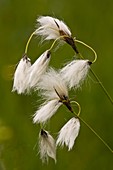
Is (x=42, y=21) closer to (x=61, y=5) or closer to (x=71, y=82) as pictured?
(x=71, y=82)

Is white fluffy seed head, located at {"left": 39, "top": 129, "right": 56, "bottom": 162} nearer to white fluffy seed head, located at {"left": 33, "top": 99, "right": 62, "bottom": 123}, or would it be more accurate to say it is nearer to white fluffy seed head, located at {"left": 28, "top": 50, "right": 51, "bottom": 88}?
white fluffy seed head, located at {"left": 33, "top": 99, "right": 62, "bottom": 123}

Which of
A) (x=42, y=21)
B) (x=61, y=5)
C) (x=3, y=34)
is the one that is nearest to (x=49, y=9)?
(x=61, y=5)

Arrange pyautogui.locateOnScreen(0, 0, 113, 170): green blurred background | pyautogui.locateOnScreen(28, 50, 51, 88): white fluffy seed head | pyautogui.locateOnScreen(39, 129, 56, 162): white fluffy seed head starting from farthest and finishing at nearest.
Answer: pyautogui.locateOnScreen(0, 0, 113, 170): green blurred background < pyautogui.locateOnScreen(39, 129, 56, 162): white fluffy seed head < pyautogui.locateOnScreen(28, 50, 51, 88): white fluffy seed head

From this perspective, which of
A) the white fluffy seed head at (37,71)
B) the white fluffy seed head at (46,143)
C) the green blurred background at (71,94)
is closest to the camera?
the white fluffy seed head at (37,71)

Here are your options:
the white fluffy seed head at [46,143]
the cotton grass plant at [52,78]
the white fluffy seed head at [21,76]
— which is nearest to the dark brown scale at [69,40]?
the cotton grass plant at [52,78]

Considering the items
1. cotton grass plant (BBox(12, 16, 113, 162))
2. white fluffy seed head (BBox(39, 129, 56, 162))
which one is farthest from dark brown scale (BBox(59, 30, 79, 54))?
white fluffy seed head (BBox(39, 129, 56, 162))

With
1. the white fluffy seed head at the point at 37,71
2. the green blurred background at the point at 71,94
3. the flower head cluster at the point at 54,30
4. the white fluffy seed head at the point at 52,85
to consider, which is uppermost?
the flower head cluster at the point at 54,30

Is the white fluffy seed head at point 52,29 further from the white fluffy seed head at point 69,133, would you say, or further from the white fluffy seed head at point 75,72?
the white fluffy seed head at point 69,133

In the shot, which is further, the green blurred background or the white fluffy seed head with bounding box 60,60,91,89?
the green blurred background
